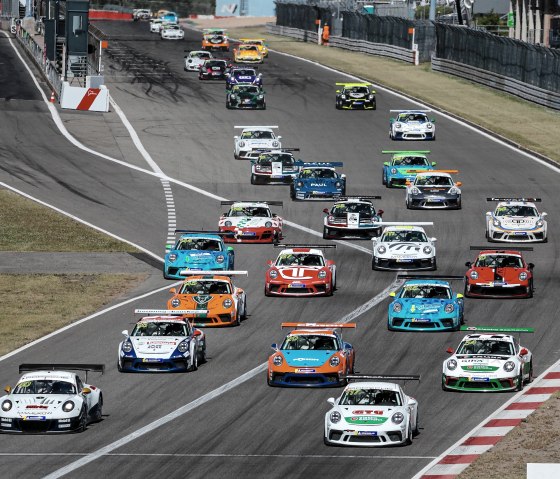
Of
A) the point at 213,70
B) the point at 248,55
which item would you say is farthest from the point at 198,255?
the point at 248,55

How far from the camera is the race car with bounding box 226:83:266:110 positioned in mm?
82250

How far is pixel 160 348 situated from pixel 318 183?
2590 cm

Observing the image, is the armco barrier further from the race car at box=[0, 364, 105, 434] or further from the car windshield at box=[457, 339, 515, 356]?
the race car at box=[0, 364, 105, 434]

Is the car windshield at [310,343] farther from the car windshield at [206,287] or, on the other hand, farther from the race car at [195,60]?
the race car at [195,60]

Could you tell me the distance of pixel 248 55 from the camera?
104562 mm

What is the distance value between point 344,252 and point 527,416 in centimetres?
2170

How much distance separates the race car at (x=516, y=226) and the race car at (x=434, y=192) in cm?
539

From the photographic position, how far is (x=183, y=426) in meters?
29.3

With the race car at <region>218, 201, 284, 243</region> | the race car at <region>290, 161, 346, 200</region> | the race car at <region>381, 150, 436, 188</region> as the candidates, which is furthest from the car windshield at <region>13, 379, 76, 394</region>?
the race car at <region>381, 150, 436, 188</region>

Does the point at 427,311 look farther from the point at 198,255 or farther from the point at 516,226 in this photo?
the point at 516,226

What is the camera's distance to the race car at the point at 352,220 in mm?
51938

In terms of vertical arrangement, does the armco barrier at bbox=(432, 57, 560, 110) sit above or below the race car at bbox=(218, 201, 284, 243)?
above

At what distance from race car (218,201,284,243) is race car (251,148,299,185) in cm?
1082

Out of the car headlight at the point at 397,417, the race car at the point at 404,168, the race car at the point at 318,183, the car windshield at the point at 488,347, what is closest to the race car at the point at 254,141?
the race car at the point at 404,168
